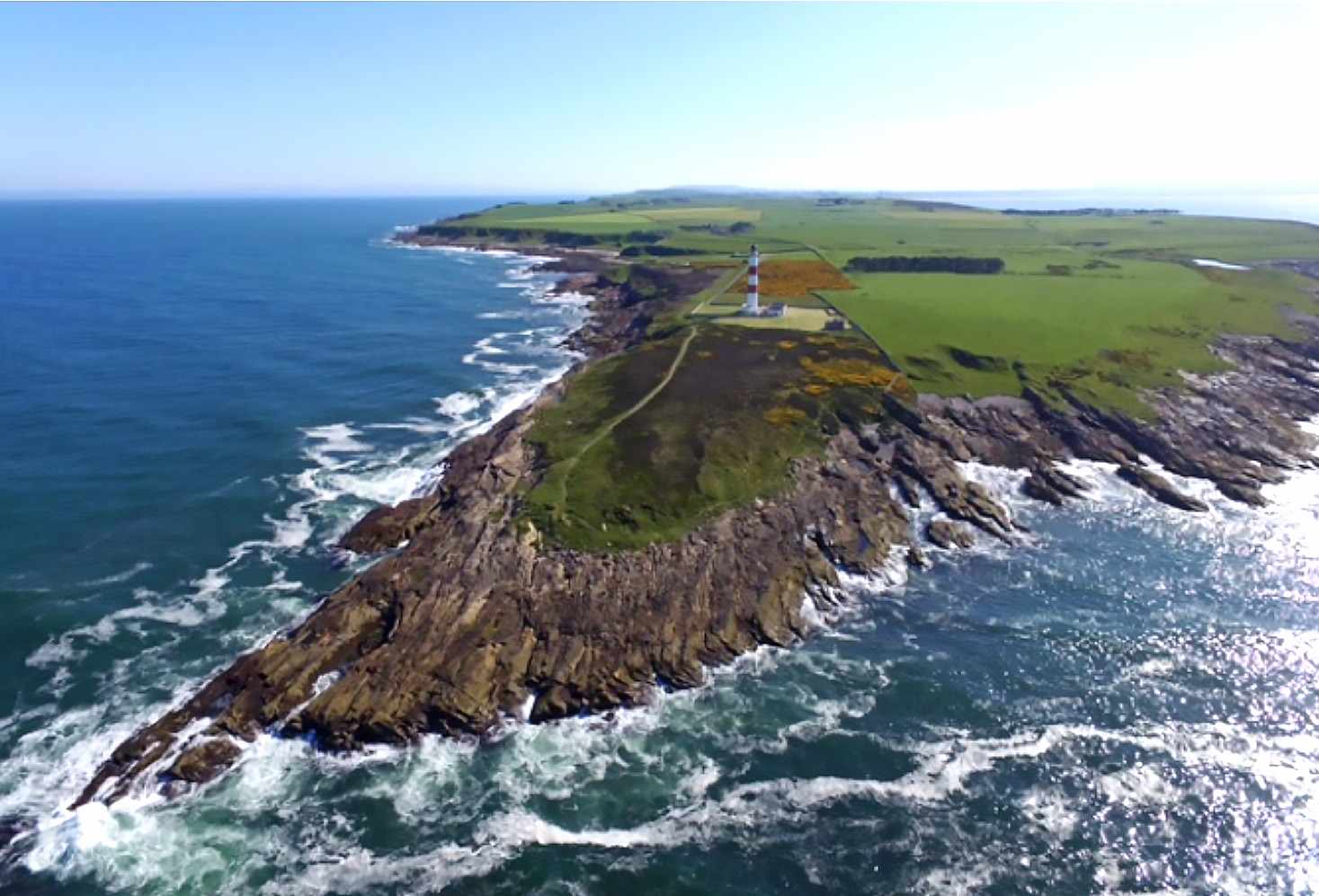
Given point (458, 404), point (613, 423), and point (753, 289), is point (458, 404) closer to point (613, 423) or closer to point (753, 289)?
point (613, 423)

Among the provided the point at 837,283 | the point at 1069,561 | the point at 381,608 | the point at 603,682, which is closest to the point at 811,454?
the point at 1069,561

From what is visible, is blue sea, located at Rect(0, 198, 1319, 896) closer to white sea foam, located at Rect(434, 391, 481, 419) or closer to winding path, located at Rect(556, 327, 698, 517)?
white sea foam, located at Rect(434, 391, 481, 419)

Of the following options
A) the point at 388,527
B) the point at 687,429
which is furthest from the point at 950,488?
the point at 388,527

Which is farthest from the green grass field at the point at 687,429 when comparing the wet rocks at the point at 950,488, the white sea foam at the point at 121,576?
the white sea foam at the point at 121,576

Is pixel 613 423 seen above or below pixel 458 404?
above

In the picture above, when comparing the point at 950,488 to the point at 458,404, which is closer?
the point at 950,488

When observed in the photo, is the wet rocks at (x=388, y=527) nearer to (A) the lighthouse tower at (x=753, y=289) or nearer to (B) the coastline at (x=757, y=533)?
(B) the coastline at (x=757, y=533)
